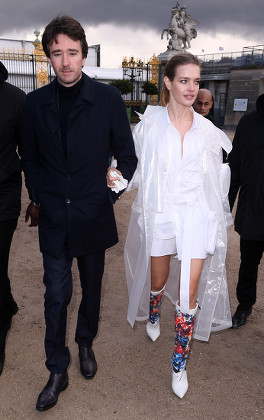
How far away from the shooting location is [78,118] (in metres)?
2.51

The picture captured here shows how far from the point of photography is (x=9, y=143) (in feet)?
9.40

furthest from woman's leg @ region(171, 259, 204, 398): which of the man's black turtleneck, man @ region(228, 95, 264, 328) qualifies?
the man's black turtleneck

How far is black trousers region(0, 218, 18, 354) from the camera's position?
290 centimetres

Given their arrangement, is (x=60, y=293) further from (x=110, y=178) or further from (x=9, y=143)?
(x=9, y=143)

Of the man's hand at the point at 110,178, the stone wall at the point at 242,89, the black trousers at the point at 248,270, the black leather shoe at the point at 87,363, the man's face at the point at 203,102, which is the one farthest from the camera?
the stone wall at the point at 242,89

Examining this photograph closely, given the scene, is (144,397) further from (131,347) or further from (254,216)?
(254,216)

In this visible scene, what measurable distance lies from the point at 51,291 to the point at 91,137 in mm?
1000

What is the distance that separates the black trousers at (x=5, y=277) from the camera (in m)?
2.90

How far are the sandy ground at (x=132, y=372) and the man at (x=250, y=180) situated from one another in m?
0.81

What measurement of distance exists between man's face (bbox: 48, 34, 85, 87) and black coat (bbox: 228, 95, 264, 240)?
1539mm

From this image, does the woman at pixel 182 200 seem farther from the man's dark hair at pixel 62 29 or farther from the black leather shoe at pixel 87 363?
the man's dark hair at pixel 62 29

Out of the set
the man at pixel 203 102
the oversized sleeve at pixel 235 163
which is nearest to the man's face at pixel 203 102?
the man at pixel 203 102

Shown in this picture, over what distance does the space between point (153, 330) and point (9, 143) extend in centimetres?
192

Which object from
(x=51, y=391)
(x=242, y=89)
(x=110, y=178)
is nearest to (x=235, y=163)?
(x=110, y=178)
